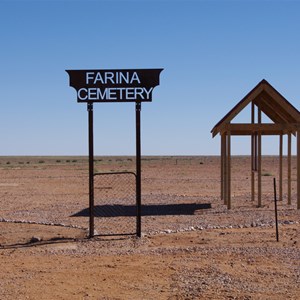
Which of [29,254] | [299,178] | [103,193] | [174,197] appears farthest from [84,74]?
[103,193]

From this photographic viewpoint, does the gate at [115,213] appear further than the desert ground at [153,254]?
Yes

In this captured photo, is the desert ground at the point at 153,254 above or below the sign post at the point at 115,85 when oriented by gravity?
below

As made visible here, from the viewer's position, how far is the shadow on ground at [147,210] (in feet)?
57.9

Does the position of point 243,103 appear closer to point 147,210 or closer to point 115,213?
point 147,210

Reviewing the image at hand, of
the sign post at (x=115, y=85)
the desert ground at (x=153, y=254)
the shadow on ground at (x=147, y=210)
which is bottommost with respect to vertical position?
the desert ground at (x=153, y=254)

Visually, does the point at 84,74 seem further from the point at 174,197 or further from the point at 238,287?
the point at 174,197

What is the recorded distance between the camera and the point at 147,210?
18734 mm

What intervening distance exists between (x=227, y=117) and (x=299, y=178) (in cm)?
288

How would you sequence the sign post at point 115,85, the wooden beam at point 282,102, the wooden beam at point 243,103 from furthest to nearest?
1. the wooden beam at point 282,102
2. the wooden beam at point 243,103
3. the sign post at point 115,85

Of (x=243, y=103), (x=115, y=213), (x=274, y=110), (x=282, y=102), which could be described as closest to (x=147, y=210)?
(x=115, y=213)

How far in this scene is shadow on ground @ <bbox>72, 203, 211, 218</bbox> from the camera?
17.6 m

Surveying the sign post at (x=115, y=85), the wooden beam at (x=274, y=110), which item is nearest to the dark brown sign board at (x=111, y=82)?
the sign post at (x=115, y=85)

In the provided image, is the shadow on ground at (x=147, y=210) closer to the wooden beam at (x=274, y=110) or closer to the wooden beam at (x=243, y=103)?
the wooden beam at (x=243, y=103)

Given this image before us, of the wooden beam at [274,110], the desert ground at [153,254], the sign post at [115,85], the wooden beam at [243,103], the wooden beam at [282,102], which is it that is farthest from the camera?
the wooden beam at [274,110]
